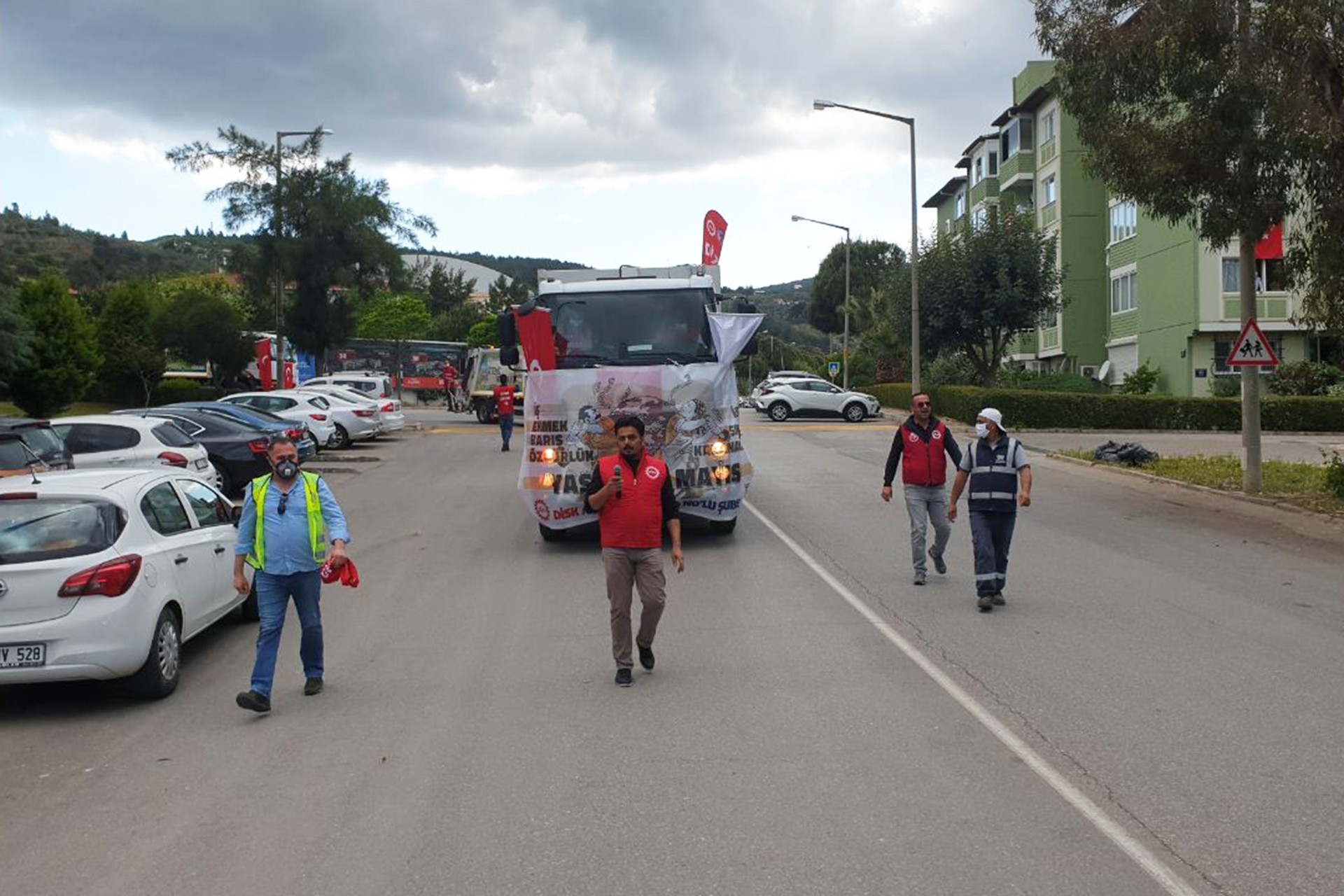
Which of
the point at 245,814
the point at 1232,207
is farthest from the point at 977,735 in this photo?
the point at 1232,207

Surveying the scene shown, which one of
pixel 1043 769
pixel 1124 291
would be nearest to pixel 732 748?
pixel 1043 769

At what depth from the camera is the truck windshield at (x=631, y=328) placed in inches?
551

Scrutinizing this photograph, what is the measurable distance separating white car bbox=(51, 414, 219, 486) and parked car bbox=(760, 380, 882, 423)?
27.1m

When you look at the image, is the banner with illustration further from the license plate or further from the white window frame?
the white window frame

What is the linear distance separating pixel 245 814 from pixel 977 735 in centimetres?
368

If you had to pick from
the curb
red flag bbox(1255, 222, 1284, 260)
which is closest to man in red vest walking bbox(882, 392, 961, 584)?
the curb

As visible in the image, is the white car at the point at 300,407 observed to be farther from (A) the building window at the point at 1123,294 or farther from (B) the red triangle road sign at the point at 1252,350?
(A) the building window at the point at 1123,294

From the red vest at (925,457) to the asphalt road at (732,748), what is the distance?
3.23 feet

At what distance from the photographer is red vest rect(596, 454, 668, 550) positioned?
26.2 feet

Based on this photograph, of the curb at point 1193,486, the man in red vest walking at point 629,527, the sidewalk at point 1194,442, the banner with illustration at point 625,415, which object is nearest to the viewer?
the man in red vest walking at point 629,527

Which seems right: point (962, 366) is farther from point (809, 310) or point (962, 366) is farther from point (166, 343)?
point (809, 310)

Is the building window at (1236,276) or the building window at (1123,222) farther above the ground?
the building window at (1123,222)

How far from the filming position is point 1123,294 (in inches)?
1885

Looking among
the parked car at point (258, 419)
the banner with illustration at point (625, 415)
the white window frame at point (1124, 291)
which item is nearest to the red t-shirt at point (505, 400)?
the parked car at point (258, 419)
